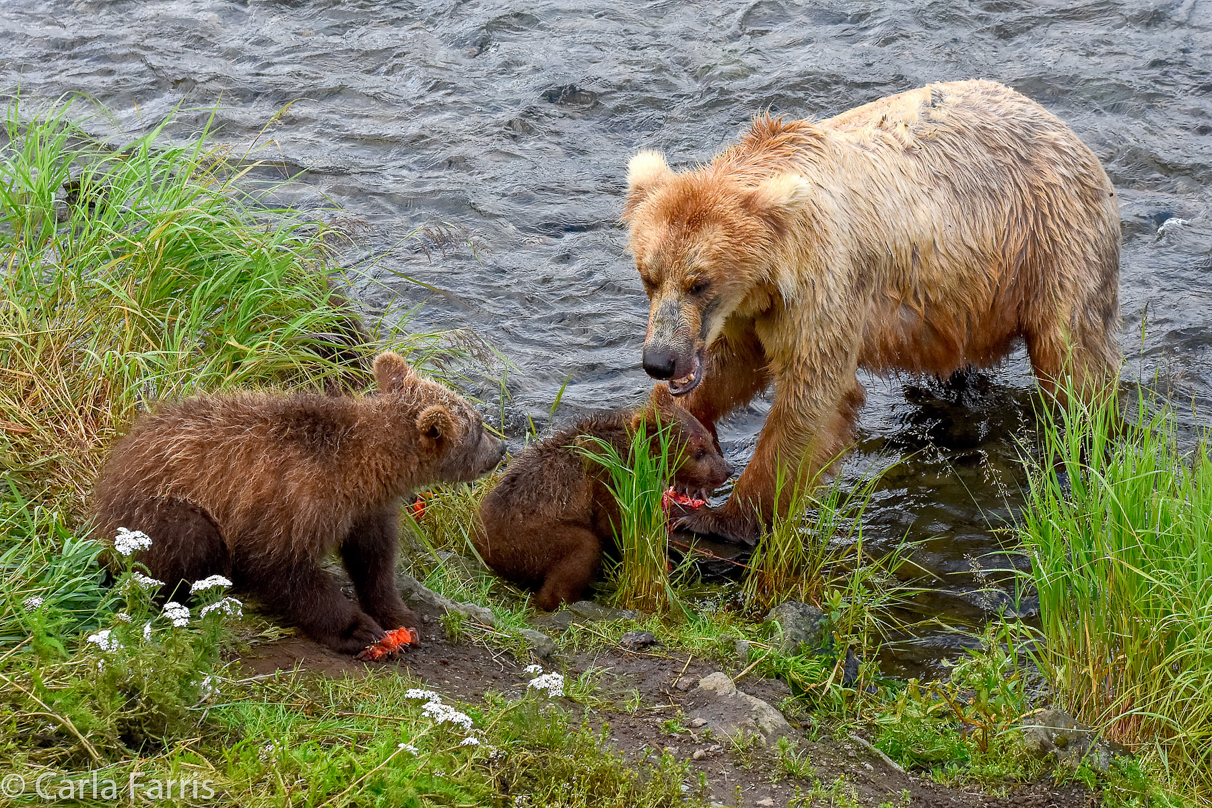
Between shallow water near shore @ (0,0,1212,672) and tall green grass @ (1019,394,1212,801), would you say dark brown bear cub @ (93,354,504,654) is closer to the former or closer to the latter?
tall green grass @ (1019,394,1212,801)

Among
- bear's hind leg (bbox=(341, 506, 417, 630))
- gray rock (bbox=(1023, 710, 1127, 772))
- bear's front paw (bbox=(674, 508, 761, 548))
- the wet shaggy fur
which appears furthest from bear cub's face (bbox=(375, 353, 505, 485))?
gray rock (bbox=(1023, 710, 1127, 772))

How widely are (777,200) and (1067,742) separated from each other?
2651mm

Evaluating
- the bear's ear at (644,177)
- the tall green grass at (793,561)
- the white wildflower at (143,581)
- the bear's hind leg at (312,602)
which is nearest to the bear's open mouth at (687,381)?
the tall green grass at (793,561)

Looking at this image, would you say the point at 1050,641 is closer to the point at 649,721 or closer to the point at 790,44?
the point at 649,721

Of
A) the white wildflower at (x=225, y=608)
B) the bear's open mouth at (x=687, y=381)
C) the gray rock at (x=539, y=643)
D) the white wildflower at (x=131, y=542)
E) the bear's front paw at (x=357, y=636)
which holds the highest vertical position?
Result: the white wildflower at (x=131, y=542)

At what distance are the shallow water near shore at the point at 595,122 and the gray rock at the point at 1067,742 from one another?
1915mm

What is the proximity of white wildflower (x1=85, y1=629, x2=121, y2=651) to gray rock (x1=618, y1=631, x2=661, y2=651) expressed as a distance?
2086 millimetres

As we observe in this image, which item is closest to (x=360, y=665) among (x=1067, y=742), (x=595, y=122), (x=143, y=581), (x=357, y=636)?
(x=357, y=636)

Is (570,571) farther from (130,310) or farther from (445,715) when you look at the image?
(130,310)

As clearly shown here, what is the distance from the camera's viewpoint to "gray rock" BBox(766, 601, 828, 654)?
A: 488 centimetres

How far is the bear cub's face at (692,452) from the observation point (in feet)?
19.9

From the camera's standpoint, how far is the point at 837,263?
5875 mm

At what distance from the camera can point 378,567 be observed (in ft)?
15.2

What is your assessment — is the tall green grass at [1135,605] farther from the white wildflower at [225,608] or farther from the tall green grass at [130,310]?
the tall green grass at [130,310]
